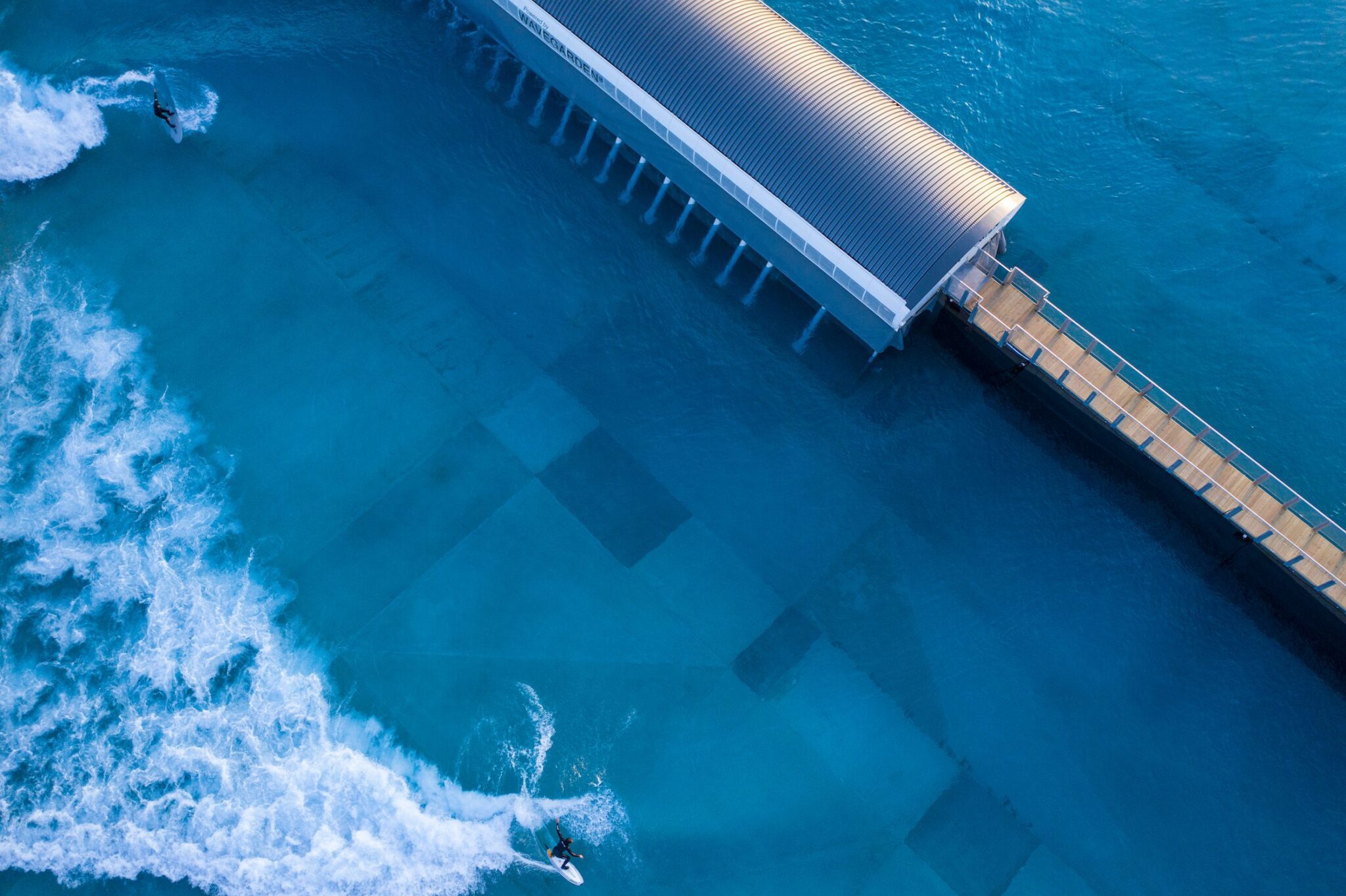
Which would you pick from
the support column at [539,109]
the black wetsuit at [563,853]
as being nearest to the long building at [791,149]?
the support column at [539,109]

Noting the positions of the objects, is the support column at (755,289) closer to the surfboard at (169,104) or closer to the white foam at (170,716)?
the white foam at (170,716)

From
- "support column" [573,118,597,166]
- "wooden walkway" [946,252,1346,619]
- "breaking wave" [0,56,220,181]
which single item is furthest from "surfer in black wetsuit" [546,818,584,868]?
"breaking wave" [0,56,220,181]

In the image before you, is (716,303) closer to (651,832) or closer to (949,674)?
(949,674)

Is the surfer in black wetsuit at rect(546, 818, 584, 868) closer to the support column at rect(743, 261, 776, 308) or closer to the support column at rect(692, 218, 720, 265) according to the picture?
the support column at rect(743, 261, 776, 308)

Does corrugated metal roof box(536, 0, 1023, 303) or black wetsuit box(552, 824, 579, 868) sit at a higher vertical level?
corrugated metal roof box(536, 0, 1023, 303)

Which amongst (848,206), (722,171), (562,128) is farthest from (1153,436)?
(562,128)
